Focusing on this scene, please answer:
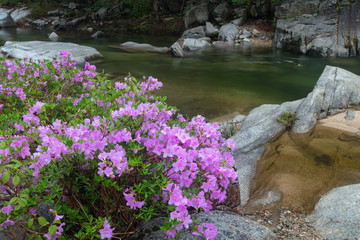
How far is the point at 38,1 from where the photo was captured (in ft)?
114

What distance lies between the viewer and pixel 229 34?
18.9m

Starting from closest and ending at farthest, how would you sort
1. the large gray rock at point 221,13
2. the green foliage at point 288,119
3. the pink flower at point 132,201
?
the pink flower at point 132,201
the green foliage at point 288,119
the large gray rock at point 221,13

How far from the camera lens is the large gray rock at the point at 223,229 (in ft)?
7.34

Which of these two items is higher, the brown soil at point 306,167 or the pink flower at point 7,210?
the pink flower at point 7,210

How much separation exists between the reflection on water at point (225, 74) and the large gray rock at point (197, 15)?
6945 millimetres

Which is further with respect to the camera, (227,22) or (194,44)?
(227,22)

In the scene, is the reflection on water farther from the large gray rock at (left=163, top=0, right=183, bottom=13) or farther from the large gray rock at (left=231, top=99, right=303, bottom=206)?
the large gray rock at (left=163, top=0, right=183, bottom=13)

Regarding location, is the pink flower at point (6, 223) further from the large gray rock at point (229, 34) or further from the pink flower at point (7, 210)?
the large gray rock at point (229, 34)

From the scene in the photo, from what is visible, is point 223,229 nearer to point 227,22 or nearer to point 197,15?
point 227,22

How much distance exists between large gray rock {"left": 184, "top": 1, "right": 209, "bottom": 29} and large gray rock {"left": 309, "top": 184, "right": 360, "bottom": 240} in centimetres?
2104

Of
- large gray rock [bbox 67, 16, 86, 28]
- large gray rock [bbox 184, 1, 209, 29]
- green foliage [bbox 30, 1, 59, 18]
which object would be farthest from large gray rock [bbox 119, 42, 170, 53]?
green foliage [bbox 30, 1, 59, 18]

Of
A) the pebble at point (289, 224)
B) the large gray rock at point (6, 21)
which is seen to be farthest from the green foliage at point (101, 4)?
the pebble at point (289, 224)

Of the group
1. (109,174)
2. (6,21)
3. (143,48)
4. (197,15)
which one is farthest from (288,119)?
(6,21)

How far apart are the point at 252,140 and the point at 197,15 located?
65.1 feet
